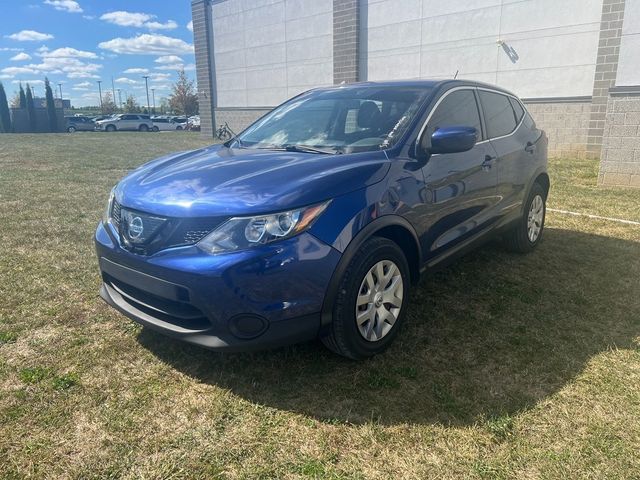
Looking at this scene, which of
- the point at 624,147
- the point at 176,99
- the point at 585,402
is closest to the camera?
the point at 585,402

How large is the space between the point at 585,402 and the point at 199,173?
2.50m

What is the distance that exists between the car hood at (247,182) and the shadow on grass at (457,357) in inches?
40.1

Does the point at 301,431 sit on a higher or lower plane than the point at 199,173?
lower

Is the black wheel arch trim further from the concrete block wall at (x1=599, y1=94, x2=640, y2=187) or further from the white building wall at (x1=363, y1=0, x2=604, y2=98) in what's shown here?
the white building wall at (x1=363, y1=0, x2=604, y2=98)

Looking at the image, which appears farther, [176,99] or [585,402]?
[176,99]

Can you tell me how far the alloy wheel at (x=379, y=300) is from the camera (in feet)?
9.46

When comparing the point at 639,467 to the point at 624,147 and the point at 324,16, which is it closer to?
the point at 624,147

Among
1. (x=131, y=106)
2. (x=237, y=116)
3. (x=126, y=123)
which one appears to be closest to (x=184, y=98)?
(x=131, y=106)

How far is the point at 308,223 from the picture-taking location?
8.39 ft

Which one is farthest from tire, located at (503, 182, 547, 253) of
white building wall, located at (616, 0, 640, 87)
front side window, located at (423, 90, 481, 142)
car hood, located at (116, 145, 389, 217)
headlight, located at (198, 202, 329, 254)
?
white building wall, located at (616, 0, 640, 87)

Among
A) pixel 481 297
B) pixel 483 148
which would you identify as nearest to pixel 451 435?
pixel 481 297

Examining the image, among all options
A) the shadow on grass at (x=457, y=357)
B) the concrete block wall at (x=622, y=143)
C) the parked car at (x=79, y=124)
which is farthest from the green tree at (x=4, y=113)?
the shadow on grass at (x=457, y=357)

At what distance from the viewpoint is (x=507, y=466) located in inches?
87.5

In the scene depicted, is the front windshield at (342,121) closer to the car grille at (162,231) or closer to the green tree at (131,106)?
the car grille at (162,231)
